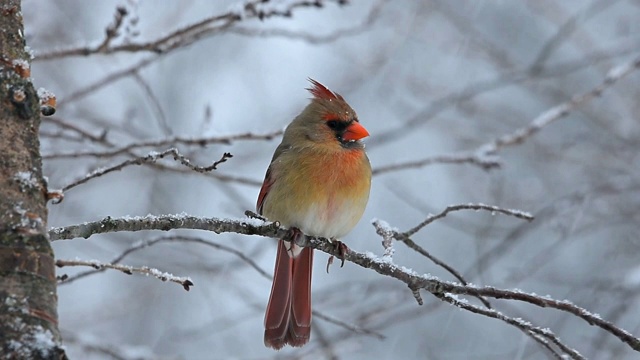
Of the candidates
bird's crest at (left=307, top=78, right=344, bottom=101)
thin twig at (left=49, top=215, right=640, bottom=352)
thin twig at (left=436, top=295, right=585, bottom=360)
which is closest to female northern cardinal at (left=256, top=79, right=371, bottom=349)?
bird's crest at (left=307, top=78, right=344, bottom=101)

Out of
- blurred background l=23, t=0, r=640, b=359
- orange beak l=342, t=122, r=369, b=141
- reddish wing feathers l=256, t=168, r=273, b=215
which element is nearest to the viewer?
reddish wing feathers l=256, t=168, r=273, b=215

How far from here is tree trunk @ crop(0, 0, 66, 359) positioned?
1220 mm

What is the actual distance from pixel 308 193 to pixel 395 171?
4.15 ft

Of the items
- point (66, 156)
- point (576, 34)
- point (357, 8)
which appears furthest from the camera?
point (357, 8)

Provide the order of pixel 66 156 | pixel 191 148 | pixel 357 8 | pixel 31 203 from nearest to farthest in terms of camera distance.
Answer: pixel 31 203, pixel 66 156, pixel 191 148, pixel 357 8

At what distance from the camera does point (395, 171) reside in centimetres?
437

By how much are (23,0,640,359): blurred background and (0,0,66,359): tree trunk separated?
4.61 ft

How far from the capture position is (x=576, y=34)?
6801 millimetres

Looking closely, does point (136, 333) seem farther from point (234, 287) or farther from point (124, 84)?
point (234, 287)

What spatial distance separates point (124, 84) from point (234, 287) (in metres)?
3.76

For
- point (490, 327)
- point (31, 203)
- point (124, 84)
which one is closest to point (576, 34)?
point (490, 327)

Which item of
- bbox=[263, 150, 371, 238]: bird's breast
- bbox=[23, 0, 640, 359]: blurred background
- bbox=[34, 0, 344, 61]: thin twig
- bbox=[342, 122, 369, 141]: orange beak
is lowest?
bbox=[263, 150, 371, 238]: bird's breast

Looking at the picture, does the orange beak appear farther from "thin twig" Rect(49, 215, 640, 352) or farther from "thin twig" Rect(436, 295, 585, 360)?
"thin twig" Rect(436, 295, 585, 360)

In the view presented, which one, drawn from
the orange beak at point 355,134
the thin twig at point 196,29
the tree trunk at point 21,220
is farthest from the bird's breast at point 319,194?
the tree trunk at point 21,220
